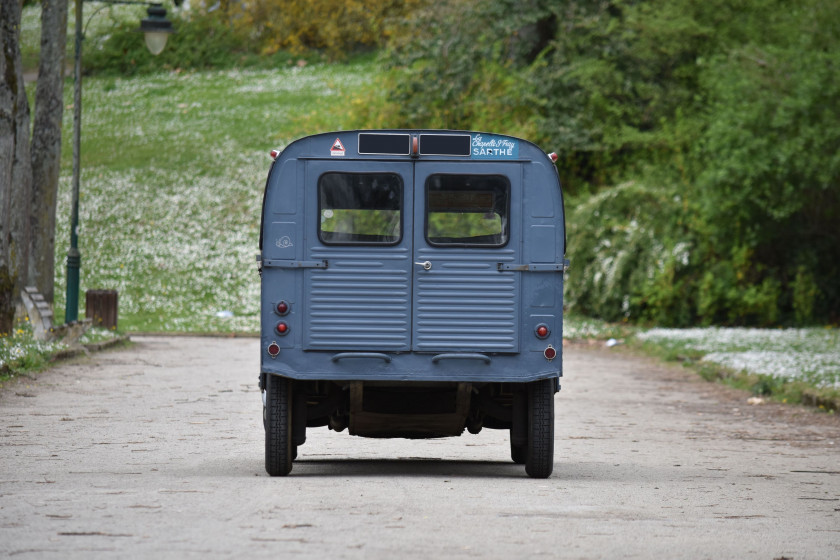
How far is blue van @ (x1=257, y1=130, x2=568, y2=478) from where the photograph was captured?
10.2 meters

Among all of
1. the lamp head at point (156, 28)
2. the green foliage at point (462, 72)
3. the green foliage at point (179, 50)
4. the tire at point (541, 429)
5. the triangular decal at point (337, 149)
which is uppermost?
the green foliage at point (179, 50)

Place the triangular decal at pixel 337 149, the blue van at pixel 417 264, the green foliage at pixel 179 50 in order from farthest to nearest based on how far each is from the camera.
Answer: the green foliage at pixel 179 50 → the triangular decal at pixel 337 149 → the blue van at pixel 417 264

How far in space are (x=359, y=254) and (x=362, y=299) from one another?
34 cm

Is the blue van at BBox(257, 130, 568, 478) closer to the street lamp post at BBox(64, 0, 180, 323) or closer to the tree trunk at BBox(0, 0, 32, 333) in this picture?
the tree trunk at BBox(0, 0, 32, 333)

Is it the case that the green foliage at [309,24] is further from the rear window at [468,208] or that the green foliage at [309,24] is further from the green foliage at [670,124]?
the rear window at [468,208]

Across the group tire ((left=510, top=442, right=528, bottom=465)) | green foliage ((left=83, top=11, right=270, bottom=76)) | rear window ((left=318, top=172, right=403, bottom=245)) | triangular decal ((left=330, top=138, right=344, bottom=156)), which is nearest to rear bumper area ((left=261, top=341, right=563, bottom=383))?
rear window ((left=318, top=172, right=403, bottom=245))

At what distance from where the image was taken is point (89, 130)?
5969 cm

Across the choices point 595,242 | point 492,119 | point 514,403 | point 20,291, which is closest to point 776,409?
point 514,403

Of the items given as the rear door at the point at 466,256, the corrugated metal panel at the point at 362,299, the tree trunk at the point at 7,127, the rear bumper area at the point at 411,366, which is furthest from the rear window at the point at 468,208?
the tree trunk at the point at 7,127

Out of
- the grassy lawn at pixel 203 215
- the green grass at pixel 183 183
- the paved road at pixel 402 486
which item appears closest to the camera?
the paved road at pixel 402 486

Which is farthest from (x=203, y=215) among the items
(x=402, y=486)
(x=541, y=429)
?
(x=402, y=486)

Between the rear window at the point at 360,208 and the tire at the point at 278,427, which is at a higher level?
the rear window at the point at 360,208

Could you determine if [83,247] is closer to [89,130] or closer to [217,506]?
[89,130]

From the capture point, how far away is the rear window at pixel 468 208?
1027 centimetres
